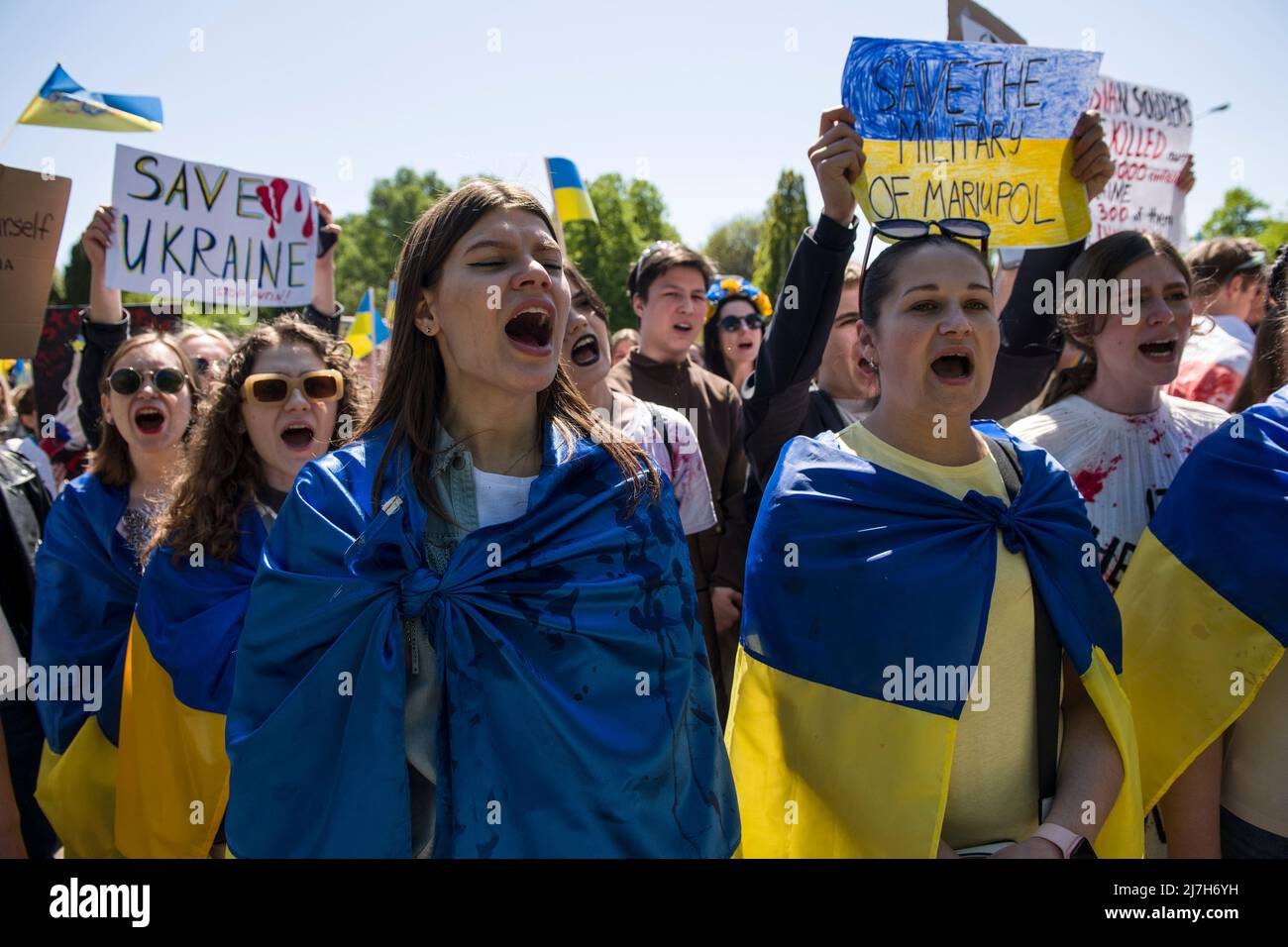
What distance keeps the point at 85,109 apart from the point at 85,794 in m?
3.06

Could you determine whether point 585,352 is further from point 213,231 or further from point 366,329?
point 366,329

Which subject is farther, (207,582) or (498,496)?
(207,582)

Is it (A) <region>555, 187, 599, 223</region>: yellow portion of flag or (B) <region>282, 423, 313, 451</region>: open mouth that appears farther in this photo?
(A) <region>555, 187, 599, 223</region>: yellow portion of flag

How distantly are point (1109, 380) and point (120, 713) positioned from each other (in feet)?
11.3

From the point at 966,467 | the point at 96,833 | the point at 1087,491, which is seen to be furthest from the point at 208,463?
the point at 1087,491

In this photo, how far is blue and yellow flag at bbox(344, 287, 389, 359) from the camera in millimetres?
8406

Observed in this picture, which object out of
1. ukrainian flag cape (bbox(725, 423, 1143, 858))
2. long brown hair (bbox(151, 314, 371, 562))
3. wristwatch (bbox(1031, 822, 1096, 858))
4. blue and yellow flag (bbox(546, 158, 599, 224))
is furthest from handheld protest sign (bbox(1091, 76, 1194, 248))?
long brown hair (bbox(151, 314, 371, 562))

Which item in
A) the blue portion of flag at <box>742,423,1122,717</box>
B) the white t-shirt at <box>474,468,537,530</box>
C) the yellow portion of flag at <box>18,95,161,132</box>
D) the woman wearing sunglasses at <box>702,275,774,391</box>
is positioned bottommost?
the blue portion of flag at <box>742,423,1122,717</box>

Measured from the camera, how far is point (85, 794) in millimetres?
3104

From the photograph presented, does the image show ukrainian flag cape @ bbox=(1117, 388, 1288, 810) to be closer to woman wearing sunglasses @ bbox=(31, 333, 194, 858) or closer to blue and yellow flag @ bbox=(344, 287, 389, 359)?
woman wearing sunglasses @ bbox=(31, 333, 194, 858)

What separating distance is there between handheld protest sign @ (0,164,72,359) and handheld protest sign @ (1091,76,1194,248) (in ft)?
15.3

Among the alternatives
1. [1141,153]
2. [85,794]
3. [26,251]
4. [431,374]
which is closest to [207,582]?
[85,794]

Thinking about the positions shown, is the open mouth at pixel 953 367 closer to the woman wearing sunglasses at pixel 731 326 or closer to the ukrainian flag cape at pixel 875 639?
the ukrainian flag cape at pixel 875 639

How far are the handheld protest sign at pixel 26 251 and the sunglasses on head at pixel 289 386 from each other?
3.60ft
